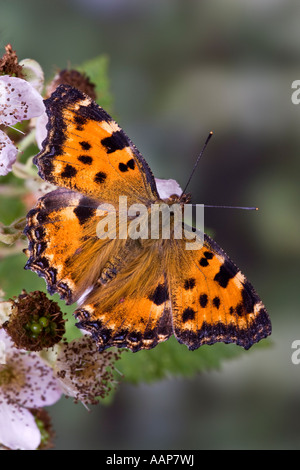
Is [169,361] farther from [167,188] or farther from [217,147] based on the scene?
[217,147]

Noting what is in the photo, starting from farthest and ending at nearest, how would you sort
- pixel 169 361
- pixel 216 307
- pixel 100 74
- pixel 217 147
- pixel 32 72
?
pixel 217 147
pixel 100 74
pixel 169 361
pixel 32 72
pixel 216 307

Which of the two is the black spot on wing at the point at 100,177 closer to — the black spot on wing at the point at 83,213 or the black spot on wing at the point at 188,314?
the black spot on wing at the point at 83,213

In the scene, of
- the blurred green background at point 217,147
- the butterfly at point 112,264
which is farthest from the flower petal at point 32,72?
the blurred green background at point 217,147

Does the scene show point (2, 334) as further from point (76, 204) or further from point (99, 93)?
point (99, 93)

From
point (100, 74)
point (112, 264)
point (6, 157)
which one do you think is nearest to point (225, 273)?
point (112, 264)

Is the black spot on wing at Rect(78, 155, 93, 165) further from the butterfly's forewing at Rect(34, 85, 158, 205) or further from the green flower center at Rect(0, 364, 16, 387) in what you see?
the green flower center at Rect(0, 364, 16, 387)

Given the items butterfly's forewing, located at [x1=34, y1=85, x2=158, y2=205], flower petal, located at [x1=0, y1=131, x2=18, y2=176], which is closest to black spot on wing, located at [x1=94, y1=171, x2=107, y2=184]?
butterfly's forewing, located at [x1=34, y1=85, x2=158, y2=205]
